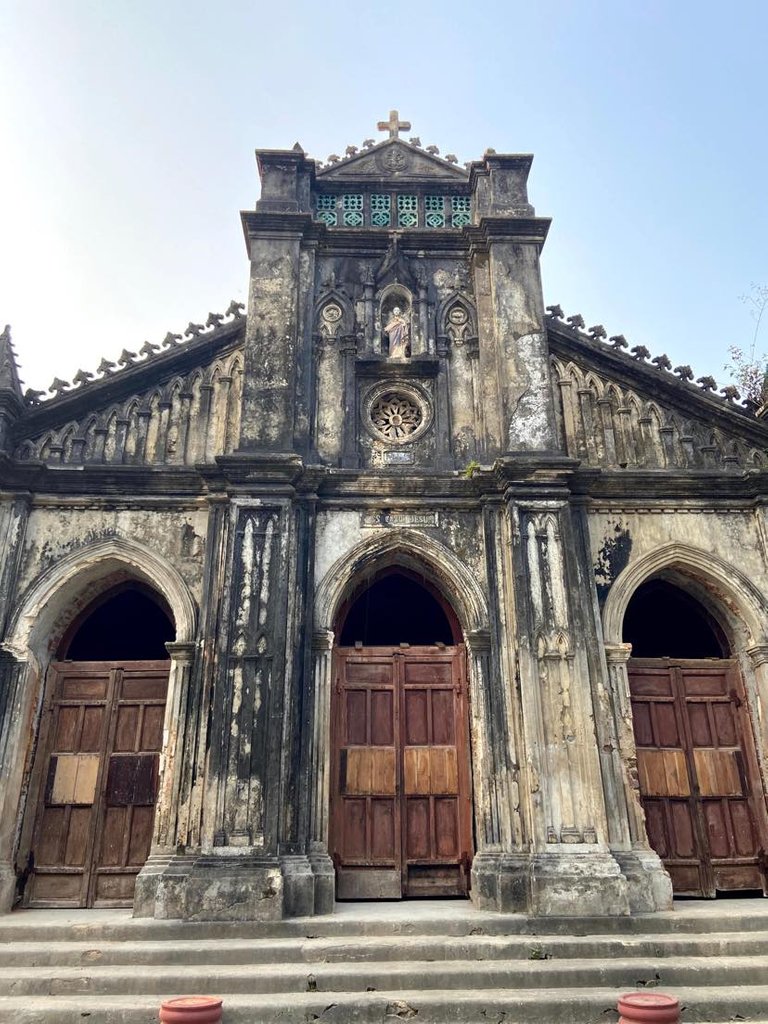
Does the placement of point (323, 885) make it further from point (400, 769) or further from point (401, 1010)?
point (401, 1010)

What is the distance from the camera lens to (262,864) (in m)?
8.16

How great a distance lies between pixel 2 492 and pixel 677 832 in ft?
29.8

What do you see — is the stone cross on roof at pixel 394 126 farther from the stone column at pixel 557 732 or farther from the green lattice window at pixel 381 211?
the stone column at pixel 557 732

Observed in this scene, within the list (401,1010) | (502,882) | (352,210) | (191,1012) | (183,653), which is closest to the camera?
(191,1012)

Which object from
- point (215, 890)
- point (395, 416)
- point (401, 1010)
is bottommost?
point (401, 1010)

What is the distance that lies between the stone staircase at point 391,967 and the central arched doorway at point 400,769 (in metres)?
1.15

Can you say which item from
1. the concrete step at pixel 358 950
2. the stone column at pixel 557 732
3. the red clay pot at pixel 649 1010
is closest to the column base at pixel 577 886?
the stone column at pixel 557 732

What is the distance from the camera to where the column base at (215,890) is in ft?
26.0

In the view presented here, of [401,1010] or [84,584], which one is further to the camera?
[84,584]

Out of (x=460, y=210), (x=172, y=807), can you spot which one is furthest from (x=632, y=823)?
(x=460, y=210)

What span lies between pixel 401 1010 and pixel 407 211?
9.91m

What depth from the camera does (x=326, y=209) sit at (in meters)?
11.9

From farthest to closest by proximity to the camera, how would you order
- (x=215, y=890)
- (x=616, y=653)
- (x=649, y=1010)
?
(x=616, y=653) < (x=215, y=890) < (x=649, y=1010)

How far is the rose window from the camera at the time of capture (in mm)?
10680
